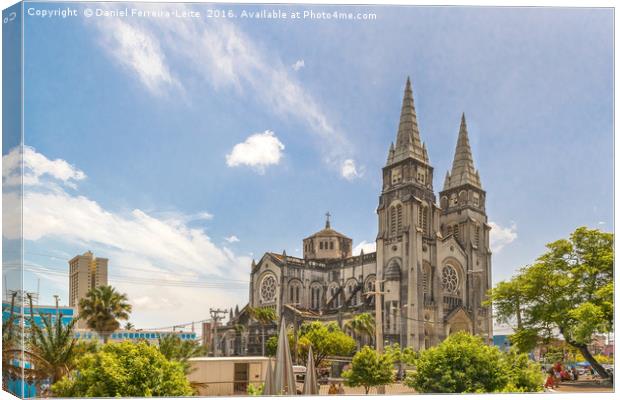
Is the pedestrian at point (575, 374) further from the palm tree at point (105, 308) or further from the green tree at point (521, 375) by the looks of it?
the palm tree at point (105, 308)

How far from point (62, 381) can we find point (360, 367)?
11544mm

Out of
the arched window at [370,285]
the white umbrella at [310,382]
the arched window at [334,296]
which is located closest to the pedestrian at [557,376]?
the white umbrella at [310,382]

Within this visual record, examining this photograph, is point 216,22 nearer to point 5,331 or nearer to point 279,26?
point 279,26

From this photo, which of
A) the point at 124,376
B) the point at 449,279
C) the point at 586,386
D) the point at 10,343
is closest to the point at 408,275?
the point at 449,279

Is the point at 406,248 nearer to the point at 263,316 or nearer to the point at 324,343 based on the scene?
the point at 324,343

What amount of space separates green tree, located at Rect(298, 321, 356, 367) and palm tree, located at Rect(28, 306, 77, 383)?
60.4 feet

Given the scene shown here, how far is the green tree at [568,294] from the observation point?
84.8 feet

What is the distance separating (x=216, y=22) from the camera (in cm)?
2394

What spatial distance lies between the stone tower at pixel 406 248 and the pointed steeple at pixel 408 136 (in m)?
2.17

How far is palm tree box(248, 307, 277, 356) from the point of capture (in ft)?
145

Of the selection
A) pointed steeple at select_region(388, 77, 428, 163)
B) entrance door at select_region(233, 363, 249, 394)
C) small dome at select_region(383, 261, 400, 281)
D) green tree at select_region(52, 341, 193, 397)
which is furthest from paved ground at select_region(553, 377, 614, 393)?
small dome at select_region(383, 261, 400, 281)

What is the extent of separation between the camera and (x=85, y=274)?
26.7 m

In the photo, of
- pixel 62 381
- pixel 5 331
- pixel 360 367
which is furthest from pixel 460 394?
pixel 5 331

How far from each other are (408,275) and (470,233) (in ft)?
15.5
